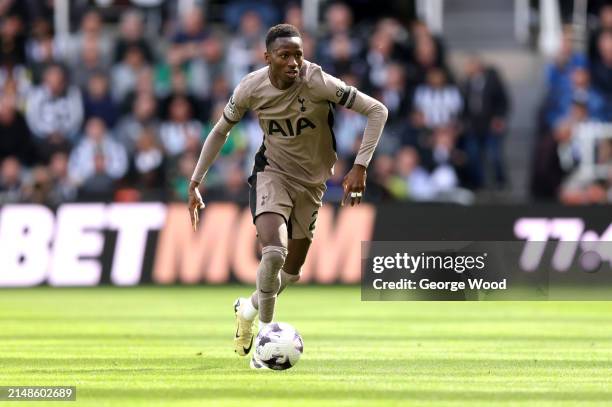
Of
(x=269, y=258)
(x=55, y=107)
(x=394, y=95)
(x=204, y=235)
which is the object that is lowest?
(x=204, y=235)

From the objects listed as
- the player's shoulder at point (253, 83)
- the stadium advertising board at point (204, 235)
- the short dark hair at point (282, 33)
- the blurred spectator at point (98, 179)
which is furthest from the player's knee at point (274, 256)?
the blurred spectator at point (98, 179)

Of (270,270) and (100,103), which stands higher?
(270,270)

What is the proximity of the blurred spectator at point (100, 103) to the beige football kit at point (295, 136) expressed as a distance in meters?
11.6

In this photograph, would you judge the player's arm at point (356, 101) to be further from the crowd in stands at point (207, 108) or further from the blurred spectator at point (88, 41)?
the blurred spectator at point (88, 41)

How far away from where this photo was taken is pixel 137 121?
2198 centimetres

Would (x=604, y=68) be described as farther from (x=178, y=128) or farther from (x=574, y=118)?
(x=178, y=128)

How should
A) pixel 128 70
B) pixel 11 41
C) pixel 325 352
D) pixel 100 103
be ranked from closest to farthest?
pixel 325 352 → pixel 100 103 → pixel 128 70 → pixel 11 41

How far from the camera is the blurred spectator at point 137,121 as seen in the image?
862 inches

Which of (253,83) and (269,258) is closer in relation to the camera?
(269,258)

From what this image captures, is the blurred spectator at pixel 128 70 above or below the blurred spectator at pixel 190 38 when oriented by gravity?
below

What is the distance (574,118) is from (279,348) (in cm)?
1286

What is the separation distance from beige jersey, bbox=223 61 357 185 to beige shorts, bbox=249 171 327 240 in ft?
0.24

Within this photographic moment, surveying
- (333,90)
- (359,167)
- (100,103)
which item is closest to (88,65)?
(100,103)

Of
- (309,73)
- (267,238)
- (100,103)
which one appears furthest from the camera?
(100,103)
